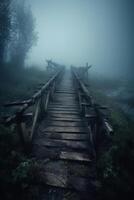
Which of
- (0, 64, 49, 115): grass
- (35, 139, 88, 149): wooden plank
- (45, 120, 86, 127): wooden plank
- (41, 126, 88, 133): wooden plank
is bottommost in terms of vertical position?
(35, 139, 88, 149): wooden plank

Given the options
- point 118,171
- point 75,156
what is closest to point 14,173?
point 75,156

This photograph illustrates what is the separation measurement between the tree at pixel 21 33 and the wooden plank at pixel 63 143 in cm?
1269

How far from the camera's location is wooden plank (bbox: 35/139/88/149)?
158 inches

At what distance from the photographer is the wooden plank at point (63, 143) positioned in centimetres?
402

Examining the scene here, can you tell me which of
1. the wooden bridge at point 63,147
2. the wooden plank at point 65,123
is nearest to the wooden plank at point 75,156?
the wooden bridge at point 63,147

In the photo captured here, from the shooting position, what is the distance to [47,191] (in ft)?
8.91

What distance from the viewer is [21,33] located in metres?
17.0

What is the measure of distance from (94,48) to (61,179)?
90517 millimetres

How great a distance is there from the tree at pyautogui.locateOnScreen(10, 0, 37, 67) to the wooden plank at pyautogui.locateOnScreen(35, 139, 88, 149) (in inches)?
500

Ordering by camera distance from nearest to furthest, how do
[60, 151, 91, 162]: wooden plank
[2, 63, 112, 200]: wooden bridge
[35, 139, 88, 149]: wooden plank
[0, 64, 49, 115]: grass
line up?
[2, 63, 112, 200]: wooden bridge → [60, 151, 91, 162]: wooden plank → [35, 139, 88, 149]: wooden plank → [0, 64, 49, 115]: grass

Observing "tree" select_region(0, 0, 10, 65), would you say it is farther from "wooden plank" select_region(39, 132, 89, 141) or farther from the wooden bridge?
"wooden plank" select_region(39, 132, 89, 141)

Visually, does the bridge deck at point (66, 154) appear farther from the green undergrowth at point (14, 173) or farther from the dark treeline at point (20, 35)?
the dark treeline at point (20, 35)

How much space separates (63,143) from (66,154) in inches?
19.9

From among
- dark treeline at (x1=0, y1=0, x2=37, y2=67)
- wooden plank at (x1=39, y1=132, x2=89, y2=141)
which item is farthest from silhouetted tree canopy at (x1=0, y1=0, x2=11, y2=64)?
wooden plank at (x1=39, y1=132, x2=89, y2=141)
